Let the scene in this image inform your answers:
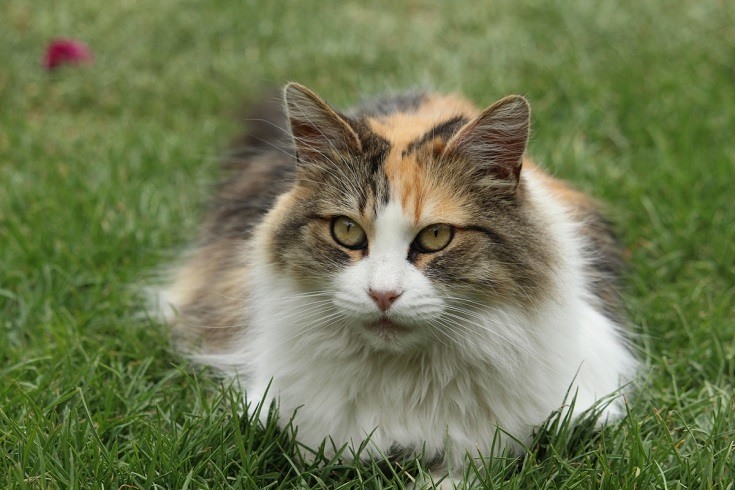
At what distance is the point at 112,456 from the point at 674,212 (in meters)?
3.05

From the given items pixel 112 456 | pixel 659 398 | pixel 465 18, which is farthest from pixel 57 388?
pixel 465 18

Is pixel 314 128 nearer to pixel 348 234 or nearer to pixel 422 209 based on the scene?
pixel 348 234

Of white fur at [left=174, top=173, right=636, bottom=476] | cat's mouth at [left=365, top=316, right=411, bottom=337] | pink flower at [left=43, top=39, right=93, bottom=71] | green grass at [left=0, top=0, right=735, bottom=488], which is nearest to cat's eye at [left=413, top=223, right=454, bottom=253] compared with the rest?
white fur at [left=174, top=173, right=636, bottom=476]

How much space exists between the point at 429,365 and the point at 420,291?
382mm

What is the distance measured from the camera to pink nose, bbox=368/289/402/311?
2396 millimetres

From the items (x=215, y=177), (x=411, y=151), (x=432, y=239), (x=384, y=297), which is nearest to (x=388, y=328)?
(x=384, y=297)

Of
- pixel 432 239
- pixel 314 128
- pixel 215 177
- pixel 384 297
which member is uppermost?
pixel 314 128

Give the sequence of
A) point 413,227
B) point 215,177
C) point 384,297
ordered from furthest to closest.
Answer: point 215,177, point 413,227, point 384,297

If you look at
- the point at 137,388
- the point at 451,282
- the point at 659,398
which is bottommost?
the point at 137,388

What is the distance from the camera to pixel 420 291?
2.44 metres

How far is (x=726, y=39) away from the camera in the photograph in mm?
6410

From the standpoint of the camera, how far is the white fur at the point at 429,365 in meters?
2.62

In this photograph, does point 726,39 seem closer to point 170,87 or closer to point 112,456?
point 170,87

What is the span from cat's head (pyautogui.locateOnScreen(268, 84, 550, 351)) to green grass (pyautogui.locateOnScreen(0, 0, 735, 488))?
0.54 meters
